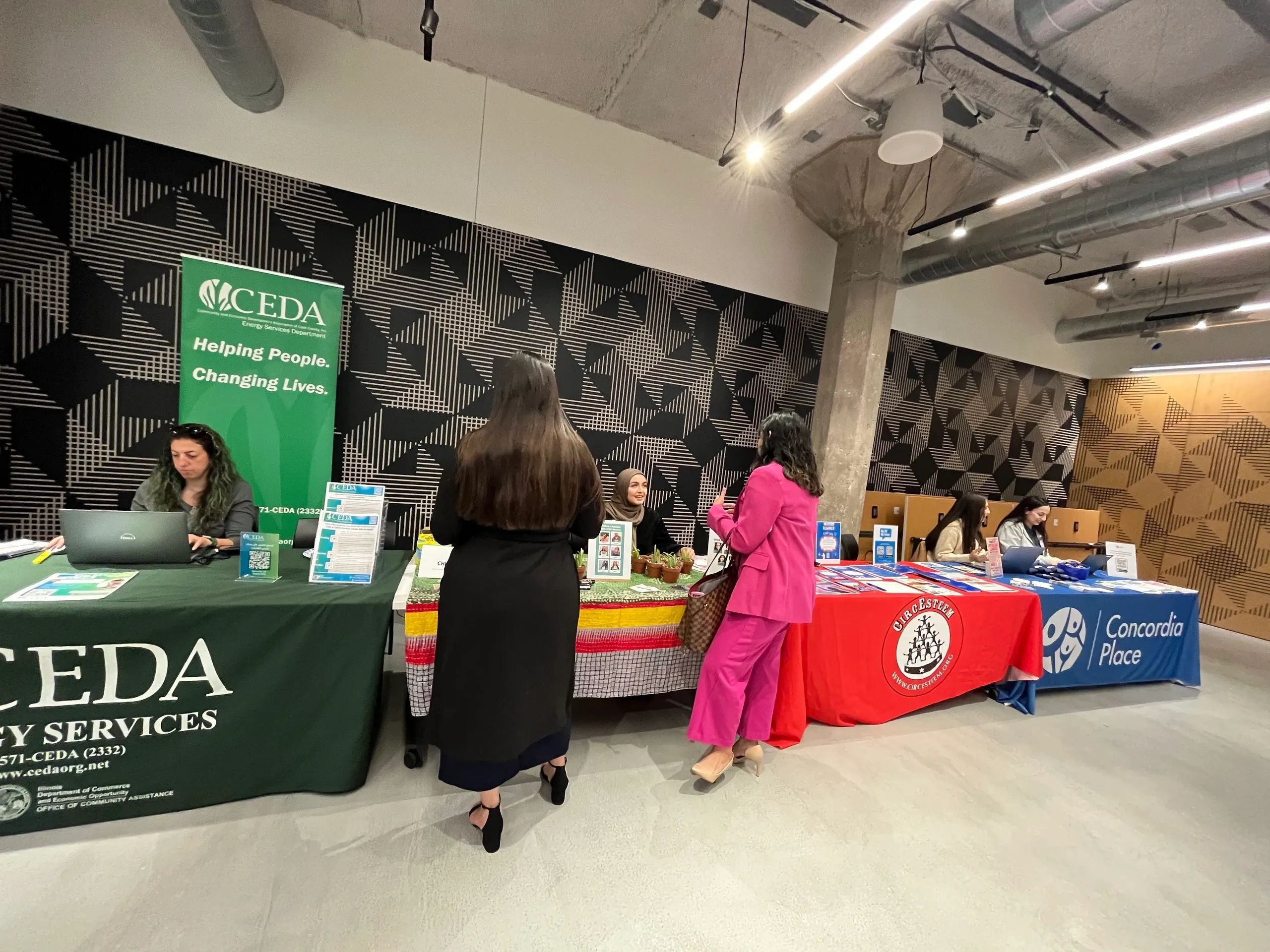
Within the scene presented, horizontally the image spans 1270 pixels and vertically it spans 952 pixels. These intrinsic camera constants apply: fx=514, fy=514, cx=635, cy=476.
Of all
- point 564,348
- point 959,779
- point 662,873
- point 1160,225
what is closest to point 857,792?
point 959,779

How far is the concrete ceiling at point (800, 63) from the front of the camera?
9.82ft

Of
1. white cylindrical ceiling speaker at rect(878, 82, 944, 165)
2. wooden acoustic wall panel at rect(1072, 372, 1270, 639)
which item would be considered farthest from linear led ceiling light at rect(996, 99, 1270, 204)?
wooden acoustic wall panel at rect(1072, 372, 1270, 639)

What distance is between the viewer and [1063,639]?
3486 millimetres

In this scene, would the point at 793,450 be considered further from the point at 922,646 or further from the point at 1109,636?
the point at 1109,636

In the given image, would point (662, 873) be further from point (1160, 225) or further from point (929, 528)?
point (1160, 225)

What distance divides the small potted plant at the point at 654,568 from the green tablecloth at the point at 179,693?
4.02 ft

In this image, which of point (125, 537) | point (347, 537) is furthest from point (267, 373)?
point (347, 537)

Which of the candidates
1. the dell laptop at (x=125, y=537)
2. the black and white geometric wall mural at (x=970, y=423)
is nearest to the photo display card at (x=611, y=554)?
the dell laptop at (x=125, y=537)

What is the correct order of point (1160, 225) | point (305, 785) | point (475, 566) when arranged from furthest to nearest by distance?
point (1160, 225), point (305, 785), point (475, 566)

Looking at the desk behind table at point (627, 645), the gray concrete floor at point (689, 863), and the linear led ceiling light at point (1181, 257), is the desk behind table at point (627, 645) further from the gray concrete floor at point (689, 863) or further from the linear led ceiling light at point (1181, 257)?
the linear led ceiling light at point (1181, 257)

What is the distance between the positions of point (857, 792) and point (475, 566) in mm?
2027

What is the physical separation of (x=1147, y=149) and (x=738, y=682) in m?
3.46

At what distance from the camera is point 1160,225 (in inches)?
199

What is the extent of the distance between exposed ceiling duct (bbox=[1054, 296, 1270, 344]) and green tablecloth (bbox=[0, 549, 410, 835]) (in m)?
8.39
